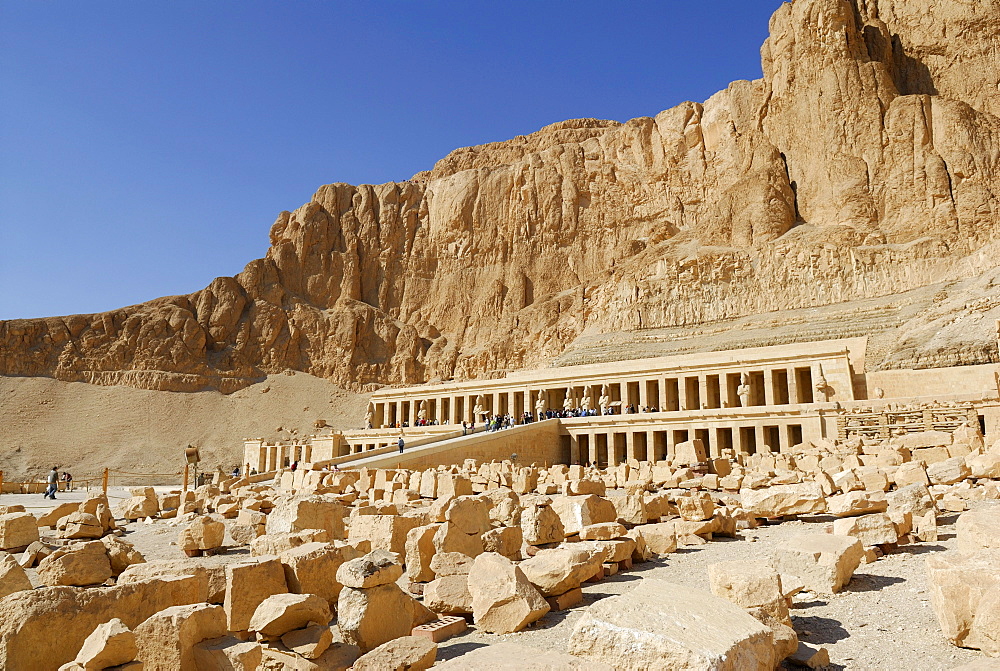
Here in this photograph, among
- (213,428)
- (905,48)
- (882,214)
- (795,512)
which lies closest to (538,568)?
(795,512)

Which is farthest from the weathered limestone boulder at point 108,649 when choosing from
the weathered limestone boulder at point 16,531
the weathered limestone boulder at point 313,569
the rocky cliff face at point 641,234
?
the rocky cliff face at point 641,234

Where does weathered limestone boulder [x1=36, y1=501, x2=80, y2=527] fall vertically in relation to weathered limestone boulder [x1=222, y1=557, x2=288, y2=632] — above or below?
below

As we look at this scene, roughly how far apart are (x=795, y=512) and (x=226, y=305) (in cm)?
6370

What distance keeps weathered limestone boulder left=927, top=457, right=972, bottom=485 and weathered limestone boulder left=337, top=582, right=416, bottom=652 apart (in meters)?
11.7

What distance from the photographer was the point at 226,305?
6656 cm

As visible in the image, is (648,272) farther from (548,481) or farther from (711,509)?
(711,509)

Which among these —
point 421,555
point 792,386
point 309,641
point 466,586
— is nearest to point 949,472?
point 421,555

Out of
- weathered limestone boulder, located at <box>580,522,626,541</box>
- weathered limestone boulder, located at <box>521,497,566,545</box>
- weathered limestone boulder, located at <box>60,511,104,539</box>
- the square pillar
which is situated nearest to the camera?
weathered limestone boulder, located at <box>580,522,626,541</box>

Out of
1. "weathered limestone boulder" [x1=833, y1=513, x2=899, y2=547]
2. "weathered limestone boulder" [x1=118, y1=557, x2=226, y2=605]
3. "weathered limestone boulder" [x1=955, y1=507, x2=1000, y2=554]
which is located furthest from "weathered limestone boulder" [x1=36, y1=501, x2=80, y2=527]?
"weathered limestone boulder" [x1=955, y1=507, x2=1000, y2=554]

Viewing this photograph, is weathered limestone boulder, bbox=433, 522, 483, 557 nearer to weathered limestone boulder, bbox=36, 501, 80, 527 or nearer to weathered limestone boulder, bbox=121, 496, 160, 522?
weathered limestone boulder, bbox=36, 501, 80, 527

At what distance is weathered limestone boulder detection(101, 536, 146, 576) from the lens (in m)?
8.84

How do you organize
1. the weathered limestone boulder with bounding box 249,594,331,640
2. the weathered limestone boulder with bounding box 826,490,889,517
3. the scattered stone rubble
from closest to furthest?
the scattered stone rubble, the weathered limestone boulder with bounding box 249,594,331,640, the weathered limestone boulder with bounding box 826,490,889,517

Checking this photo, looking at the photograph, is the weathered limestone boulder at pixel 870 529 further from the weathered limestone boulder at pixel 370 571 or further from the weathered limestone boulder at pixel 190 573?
the weathered limestone boulder at pixel 190 573

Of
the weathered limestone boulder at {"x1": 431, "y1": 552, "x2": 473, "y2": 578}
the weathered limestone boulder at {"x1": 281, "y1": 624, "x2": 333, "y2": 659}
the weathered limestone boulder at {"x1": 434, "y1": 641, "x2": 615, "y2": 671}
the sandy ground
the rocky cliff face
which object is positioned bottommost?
the sandy ground
